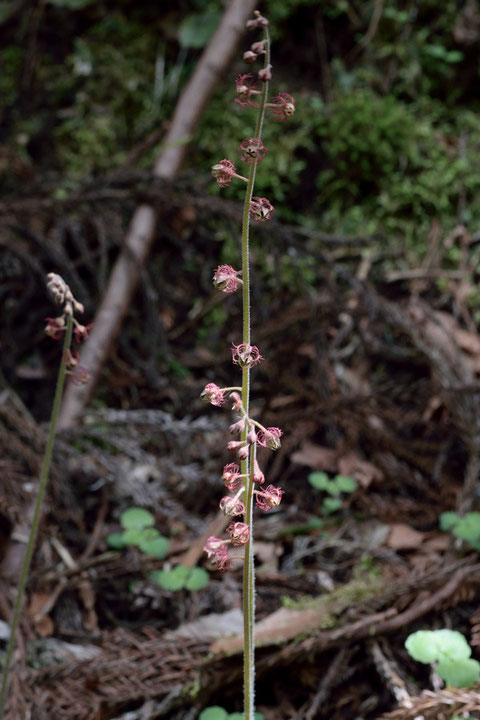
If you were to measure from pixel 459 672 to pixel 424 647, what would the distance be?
0.10 metres

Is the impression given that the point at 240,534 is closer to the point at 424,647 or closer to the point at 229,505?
the point at 229,505

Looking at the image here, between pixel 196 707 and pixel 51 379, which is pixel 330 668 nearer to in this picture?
pixel 196 707

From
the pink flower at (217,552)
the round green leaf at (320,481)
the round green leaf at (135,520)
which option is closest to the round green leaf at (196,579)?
the round green leaf at (135,520)

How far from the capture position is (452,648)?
60.5 inches

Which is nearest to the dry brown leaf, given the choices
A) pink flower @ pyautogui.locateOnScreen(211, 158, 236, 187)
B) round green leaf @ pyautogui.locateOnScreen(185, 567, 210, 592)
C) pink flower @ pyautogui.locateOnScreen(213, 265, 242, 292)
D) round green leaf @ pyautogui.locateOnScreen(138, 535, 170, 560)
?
round green leaf @ pyautogui.locateOnScreen(185, 567, 210, 592)

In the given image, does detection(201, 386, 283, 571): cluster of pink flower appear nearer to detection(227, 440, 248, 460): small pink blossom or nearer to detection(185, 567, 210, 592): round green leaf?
detection(227, 440, 248, 460): small pink blossom

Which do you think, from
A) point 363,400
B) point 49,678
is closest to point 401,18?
point 363,400

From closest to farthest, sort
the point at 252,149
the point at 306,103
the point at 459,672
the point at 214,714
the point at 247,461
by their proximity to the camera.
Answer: the point at 252,149, the point at 247,461, the point at 459,672, the point at 214,714, the point at 306,103

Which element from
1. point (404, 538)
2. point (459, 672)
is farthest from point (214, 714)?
point (404, 538)

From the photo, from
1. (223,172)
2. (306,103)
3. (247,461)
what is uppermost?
(223,172)

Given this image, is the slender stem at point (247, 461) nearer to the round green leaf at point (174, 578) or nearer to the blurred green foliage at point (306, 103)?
the round green leaf at point (174, 578)

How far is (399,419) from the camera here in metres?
2.69

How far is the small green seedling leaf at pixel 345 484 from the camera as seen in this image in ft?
8.36

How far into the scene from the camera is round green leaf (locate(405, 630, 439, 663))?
151 centimetres
